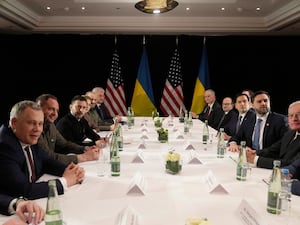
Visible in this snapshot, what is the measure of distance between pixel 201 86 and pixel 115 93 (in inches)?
77.3

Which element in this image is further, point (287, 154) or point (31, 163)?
point (287, 154)

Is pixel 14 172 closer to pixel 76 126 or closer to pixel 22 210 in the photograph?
pixel 22 210

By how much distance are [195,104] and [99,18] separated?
9.25 feet

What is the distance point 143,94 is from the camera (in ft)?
24.3

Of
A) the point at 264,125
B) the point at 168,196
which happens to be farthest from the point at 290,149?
the point at 168,196

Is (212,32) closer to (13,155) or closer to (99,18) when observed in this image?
(99,18)

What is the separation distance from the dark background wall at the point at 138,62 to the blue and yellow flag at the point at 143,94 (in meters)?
0.68

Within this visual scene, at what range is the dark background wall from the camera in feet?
26.5

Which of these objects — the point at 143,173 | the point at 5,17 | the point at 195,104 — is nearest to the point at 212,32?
the point at 195,104

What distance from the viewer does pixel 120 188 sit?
1.82 m

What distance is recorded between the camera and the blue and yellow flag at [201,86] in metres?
7.39

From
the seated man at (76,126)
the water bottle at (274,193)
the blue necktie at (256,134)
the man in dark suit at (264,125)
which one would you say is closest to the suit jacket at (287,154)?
the man in dark suit at (264,125)

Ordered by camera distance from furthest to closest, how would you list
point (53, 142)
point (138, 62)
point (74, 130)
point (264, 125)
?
1. point (138, 62)
2. point (74, 130)
3. point (264, 125)
4. point (53, 142)

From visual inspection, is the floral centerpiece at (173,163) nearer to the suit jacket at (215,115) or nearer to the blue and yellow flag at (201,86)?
the suit jacket at (215,115)
